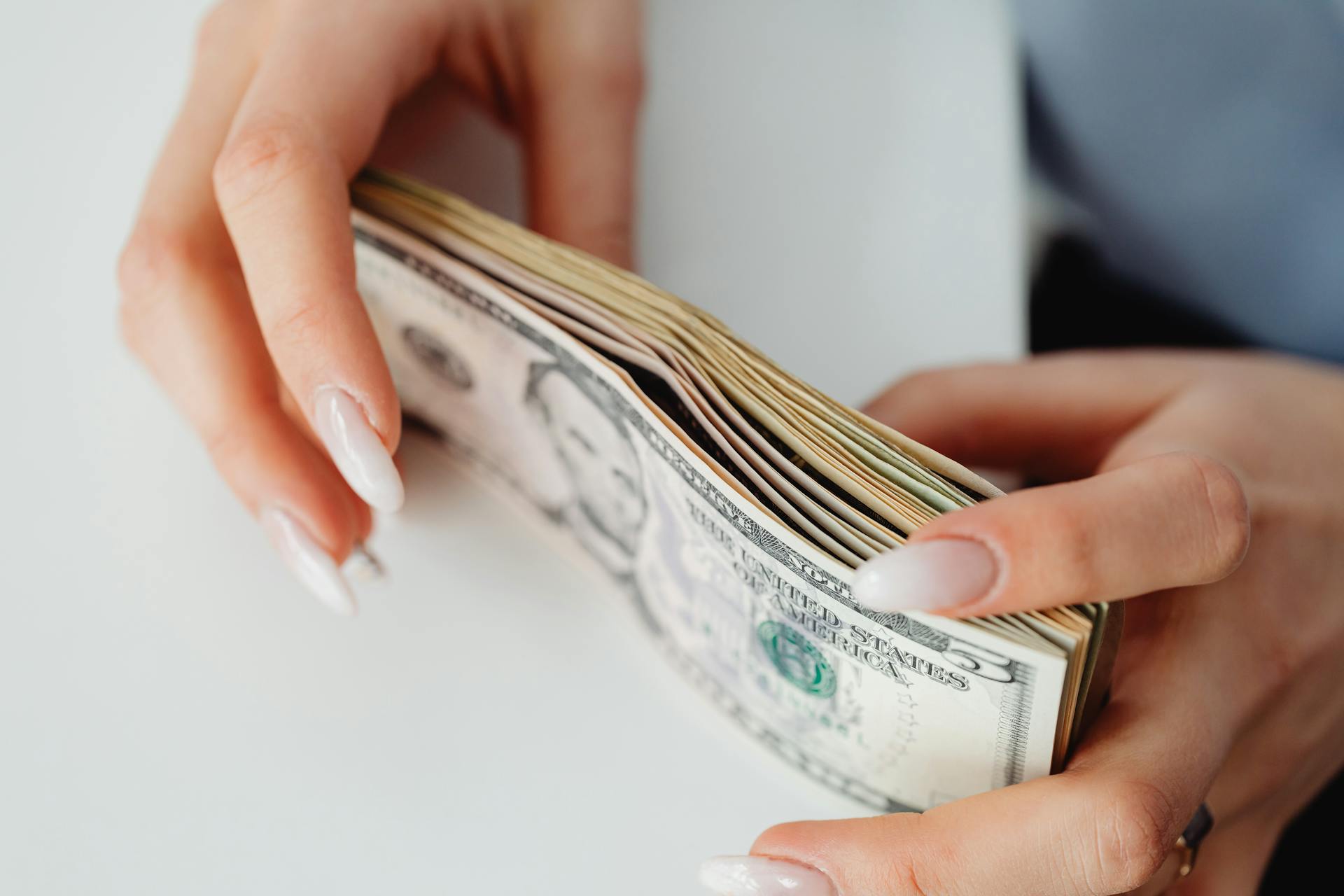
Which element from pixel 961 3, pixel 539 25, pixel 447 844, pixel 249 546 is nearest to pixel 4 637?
pixel 249 546

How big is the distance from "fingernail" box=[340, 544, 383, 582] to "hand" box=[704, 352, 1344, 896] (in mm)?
320

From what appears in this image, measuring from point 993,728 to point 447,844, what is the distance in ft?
1.13

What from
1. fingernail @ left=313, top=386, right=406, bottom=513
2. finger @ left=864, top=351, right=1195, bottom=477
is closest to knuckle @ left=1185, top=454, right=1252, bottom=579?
finger @ left=864, top=351, right=1195, bottom=477

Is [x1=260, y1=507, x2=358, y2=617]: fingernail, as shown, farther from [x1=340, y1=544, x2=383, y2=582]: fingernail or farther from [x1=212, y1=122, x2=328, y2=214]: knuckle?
[x1=212, y1=122, x2=328, y2=214]: knuckle

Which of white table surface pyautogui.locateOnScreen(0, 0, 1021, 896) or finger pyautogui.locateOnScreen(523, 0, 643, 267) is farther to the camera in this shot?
finger pyautogui.locateOnScreen(523, 0, 643, 267)

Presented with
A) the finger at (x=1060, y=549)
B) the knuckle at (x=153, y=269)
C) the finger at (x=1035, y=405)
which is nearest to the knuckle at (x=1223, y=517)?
the finger at (x=1060, y=549)

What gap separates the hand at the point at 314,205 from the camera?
0.56 metres

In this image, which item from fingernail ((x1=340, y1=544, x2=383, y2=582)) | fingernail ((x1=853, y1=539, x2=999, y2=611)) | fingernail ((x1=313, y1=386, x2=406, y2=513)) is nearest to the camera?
fingernail ((x1=853, y1=539, x2=999, y2=611))

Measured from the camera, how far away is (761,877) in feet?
1.65

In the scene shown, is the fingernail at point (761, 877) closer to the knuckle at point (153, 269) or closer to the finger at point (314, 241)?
the finger at point (314, 241)

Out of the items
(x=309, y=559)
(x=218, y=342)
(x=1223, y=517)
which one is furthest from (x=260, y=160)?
(x=1223, y=517)

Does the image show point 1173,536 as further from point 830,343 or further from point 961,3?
point 961,3

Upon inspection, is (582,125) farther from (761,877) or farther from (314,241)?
(761,877)

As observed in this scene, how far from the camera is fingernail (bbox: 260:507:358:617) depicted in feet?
2.12
